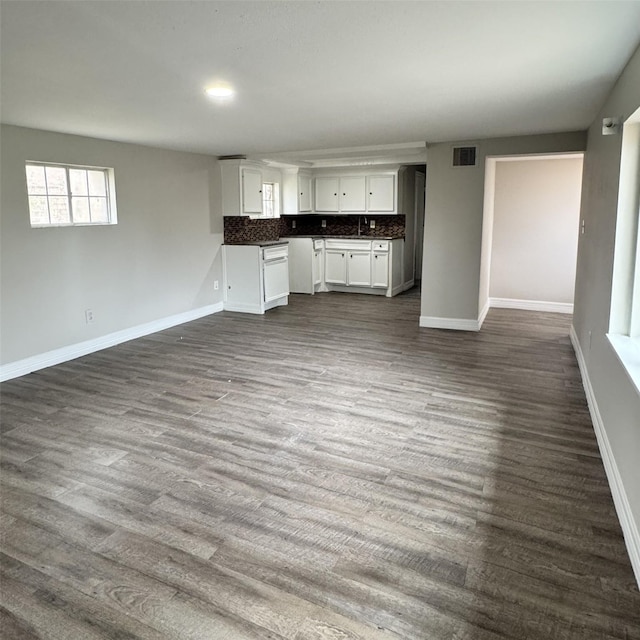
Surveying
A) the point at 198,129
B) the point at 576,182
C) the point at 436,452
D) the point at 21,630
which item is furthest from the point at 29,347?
the point at 576,182

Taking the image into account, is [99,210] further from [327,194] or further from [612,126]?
[612,126]

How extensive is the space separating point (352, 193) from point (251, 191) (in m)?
2.14

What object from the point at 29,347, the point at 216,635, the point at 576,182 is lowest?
the point at 216,635

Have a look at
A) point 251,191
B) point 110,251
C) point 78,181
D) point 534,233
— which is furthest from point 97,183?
point 534,233

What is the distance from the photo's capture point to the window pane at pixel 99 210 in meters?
5.20

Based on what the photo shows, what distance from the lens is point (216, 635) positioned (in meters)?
1.69

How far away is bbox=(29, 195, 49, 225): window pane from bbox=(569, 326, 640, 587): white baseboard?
485cm

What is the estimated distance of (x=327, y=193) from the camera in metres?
8.78

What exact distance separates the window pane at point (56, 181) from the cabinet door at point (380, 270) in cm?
484

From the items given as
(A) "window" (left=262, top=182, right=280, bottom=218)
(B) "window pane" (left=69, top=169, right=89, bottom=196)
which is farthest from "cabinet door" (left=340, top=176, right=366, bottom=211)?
(B) "window pane" (left=69, top=169, right=89, bottom=196)

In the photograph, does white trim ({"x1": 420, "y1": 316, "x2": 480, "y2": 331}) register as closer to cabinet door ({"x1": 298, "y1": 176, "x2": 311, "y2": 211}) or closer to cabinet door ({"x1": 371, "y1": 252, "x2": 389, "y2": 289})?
cabinet door ({"x1": 371, "y1": 252, "x2": 389, "y2": 289})

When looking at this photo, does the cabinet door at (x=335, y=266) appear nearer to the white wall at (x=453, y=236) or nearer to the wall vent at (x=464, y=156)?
the white wall at (x=453, y=236)

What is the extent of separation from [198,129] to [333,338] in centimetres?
259

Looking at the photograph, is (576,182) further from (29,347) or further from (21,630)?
(21,630)
